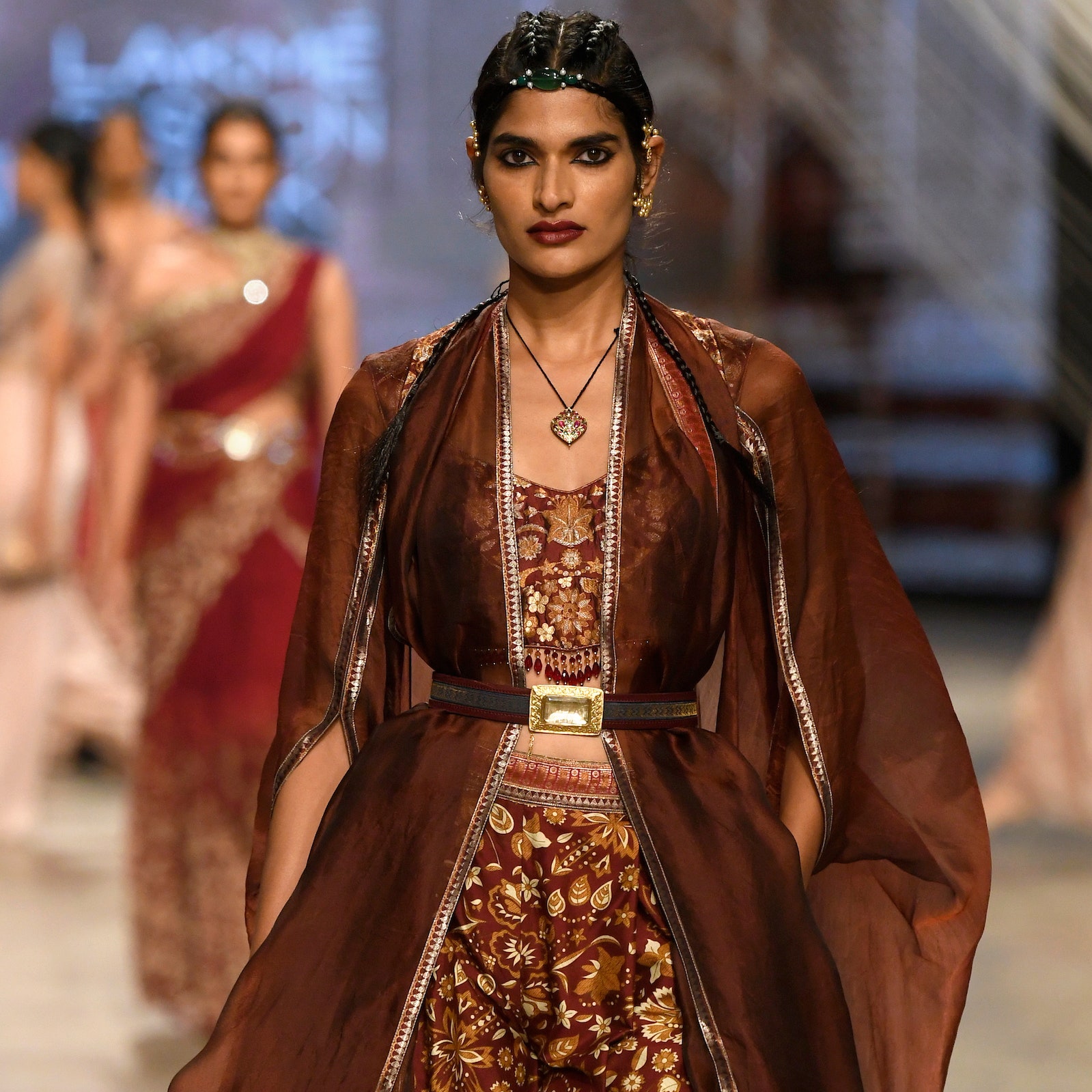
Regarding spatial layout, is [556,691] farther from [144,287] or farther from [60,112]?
[60,112]

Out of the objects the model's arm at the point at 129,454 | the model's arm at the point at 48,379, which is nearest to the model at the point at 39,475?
the model's arm at the point at 48,379

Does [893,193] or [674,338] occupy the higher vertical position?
[674,338]

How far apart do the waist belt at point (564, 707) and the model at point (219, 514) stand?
2.55m

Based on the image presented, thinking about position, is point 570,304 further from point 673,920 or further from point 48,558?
point 48,558

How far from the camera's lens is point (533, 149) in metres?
2.11

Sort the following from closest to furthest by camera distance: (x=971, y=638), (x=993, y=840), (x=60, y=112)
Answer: (x=993, y=840), (x=60, y=112), (x=971, y=638)

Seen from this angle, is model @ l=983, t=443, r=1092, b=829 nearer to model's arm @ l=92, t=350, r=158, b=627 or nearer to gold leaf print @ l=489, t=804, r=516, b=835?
model's arm @ l=92, t=350, r=158, b=627

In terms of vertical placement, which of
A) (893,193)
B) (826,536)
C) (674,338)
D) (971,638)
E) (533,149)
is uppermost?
(533,149)

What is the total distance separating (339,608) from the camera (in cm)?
221

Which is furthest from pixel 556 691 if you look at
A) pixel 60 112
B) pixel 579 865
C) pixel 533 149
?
pixel 60 112

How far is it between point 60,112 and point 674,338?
7.37 metres

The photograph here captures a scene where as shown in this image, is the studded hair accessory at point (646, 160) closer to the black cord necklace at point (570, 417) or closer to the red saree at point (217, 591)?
the black cord necklace at point (570, 417)

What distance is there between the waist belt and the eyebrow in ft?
1.73

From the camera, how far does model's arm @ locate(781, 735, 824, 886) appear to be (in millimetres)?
2219
